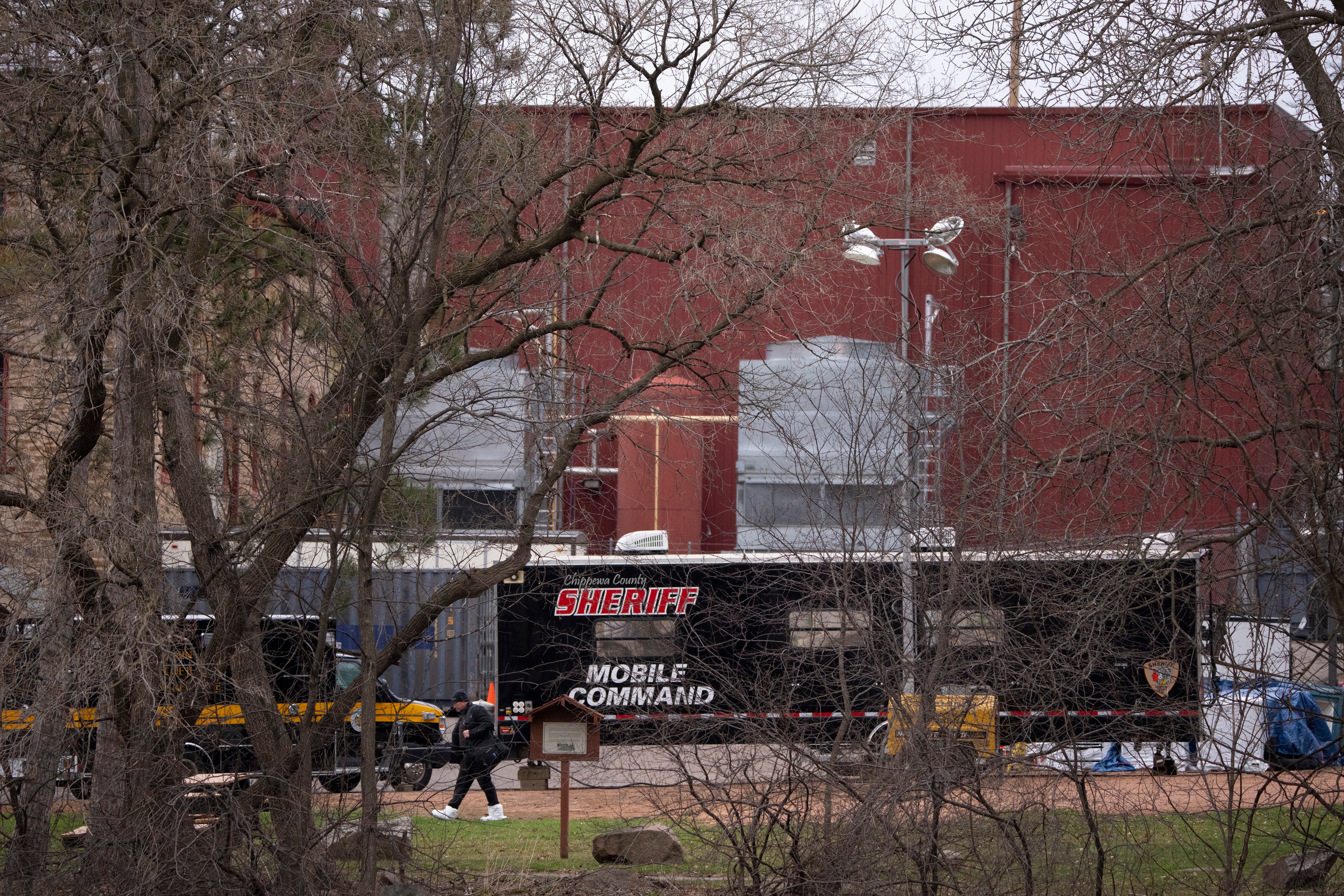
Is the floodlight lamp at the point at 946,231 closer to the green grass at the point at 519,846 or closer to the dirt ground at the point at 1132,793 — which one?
the dirt ground at the point at 1132,793

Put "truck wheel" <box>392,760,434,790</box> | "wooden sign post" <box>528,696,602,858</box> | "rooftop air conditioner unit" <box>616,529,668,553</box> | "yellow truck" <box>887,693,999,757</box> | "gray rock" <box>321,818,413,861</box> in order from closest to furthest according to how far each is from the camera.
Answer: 1. "gray rock" <box>321,818,413,861</box>
2. "yellow truck" <box>887,693,999,757</box>
3. "truck wheel" <box>392,760,434,790</box>
4. "wooden sign post" <box>528,696,602,858</box>
5. "rooftop air conditioner unit" <box>616,529,668,553</box>

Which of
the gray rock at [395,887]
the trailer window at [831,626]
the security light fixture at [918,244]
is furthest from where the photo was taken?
the security light fixture at [918,244]

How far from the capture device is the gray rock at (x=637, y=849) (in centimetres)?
1120

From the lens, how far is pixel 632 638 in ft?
58.5

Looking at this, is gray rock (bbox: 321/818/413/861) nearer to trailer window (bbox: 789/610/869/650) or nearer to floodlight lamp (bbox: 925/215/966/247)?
trailer window (bbox: 789/610/869/650)

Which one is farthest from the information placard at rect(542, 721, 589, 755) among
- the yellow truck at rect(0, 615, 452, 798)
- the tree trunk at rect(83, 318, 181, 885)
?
the tree trunk at rect(83, 318, 181, 885)

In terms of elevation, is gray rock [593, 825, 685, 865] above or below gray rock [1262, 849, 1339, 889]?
below

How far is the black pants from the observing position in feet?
39.7

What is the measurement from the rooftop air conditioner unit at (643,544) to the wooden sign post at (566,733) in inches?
214

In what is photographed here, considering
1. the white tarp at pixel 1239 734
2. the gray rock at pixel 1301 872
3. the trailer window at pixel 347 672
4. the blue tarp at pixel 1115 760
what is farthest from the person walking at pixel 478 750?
the gray rock at pixel 1301 872

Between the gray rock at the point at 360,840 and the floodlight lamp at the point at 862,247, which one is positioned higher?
the floodlight lamp at the point at 862,247

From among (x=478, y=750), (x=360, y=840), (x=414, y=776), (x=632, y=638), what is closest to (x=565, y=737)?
(x=478, y=750)

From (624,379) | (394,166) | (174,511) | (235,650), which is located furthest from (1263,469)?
(174,511)

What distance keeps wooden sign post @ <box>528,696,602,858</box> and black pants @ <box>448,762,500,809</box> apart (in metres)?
0.68
